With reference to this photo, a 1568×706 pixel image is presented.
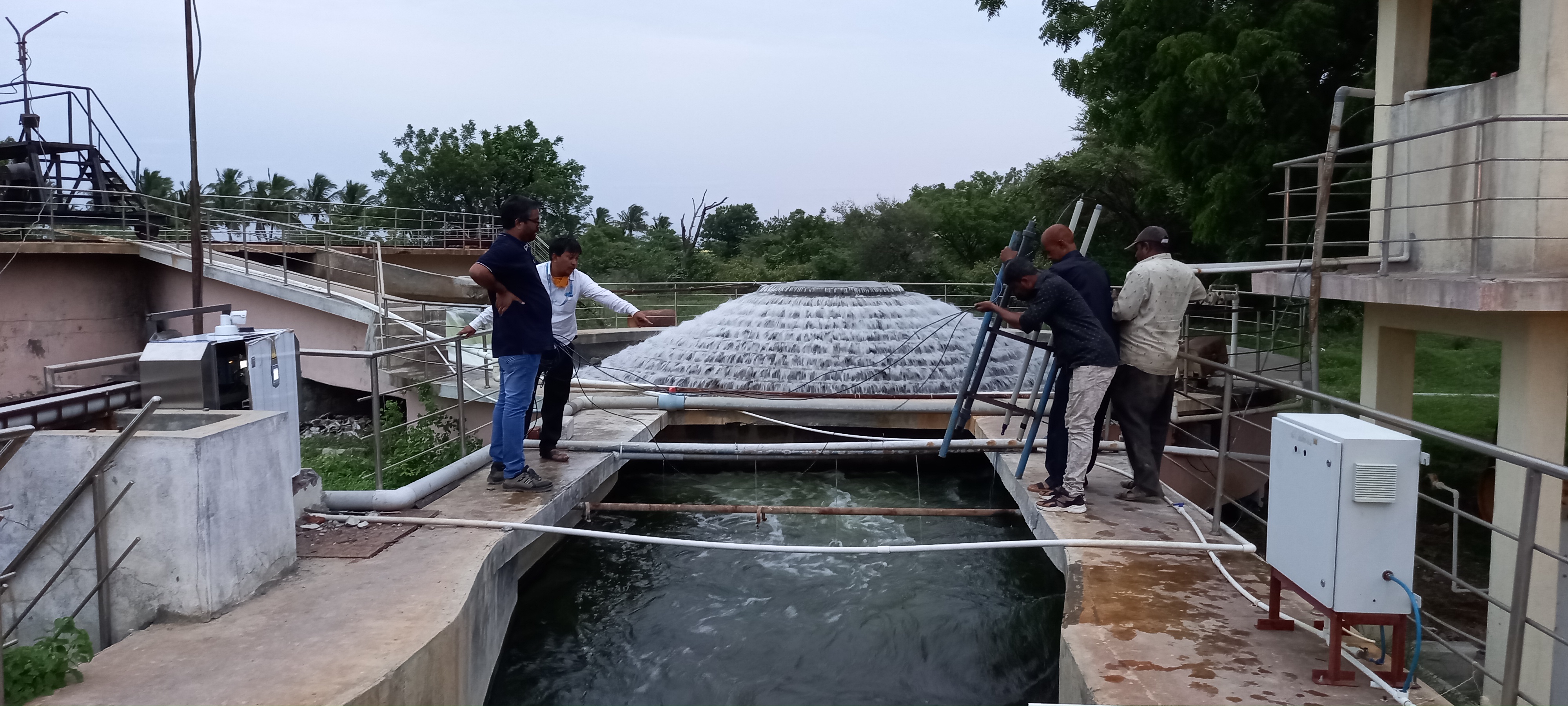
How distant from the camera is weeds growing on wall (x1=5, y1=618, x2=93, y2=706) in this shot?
270 cm

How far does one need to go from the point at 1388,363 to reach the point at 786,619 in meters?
4.56

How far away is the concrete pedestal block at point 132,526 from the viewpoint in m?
3.28

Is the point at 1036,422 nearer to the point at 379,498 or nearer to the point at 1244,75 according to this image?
the point at 379,498

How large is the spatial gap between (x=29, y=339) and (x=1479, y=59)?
61.3 ft

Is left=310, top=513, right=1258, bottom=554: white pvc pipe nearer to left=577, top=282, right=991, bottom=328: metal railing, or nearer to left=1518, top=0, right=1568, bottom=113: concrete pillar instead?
left=1518, top=0, right=1568, bottom=113: concrete pillar

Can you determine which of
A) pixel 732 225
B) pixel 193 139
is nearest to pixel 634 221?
pixel 732 225

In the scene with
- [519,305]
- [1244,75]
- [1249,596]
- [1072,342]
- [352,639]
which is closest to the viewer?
[352,639]

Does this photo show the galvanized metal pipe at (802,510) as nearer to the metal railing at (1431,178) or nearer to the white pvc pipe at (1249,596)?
the white pvc pipe at (1249,596)

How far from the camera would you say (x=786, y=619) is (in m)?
5.15

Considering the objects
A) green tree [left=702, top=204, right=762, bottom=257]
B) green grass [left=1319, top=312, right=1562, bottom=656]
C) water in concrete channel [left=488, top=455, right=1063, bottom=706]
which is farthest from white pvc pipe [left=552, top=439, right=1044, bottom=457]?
green tree [left=702, top=204, right=762, bottom=257]

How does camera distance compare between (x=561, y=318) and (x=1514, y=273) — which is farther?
(x=561, y=318)

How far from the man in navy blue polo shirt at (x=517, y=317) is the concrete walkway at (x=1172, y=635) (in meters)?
2.75

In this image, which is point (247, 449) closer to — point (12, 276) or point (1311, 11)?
point (1311, 11)

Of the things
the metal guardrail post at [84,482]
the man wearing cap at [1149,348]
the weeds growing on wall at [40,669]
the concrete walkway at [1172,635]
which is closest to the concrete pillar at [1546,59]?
the man wearing cap at [1149,348]
